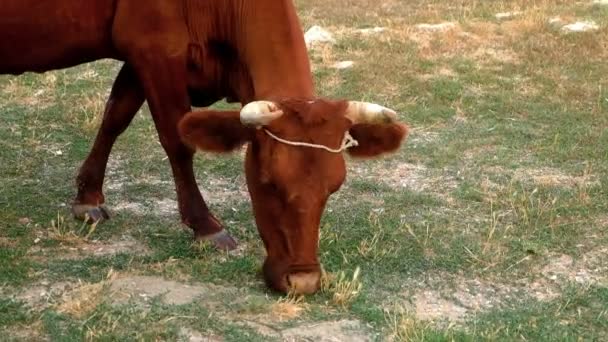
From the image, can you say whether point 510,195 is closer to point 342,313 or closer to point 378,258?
point 378,258

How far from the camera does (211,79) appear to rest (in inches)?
245

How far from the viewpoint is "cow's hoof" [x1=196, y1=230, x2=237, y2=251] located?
21.0 feet

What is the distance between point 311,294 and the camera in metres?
5.50

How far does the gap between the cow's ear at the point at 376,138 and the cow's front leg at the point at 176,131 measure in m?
1.25

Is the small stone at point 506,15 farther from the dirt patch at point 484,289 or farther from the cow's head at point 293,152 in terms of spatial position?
the cow's head at point 293,152

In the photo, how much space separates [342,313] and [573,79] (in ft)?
21.0

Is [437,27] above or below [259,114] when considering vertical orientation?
below

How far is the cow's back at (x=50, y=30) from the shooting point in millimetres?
6199

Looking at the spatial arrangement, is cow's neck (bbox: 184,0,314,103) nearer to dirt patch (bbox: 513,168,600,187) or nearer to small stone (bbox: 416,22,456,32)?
dirt patch (bbox: 513,168,600,187)

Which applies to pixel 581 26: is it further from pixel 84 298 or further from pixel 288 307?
pixel 84 298

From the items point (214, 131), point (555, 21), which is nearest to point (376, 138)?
point (214, 131)

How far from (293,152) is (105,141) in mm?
2398

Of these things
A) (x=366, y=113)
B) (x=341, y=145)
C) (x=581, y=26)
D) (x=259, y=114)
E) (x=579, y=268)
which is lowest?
(x=581, y=26)

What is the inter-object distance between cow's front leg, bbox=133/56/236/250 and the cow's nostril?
107 centimetres
